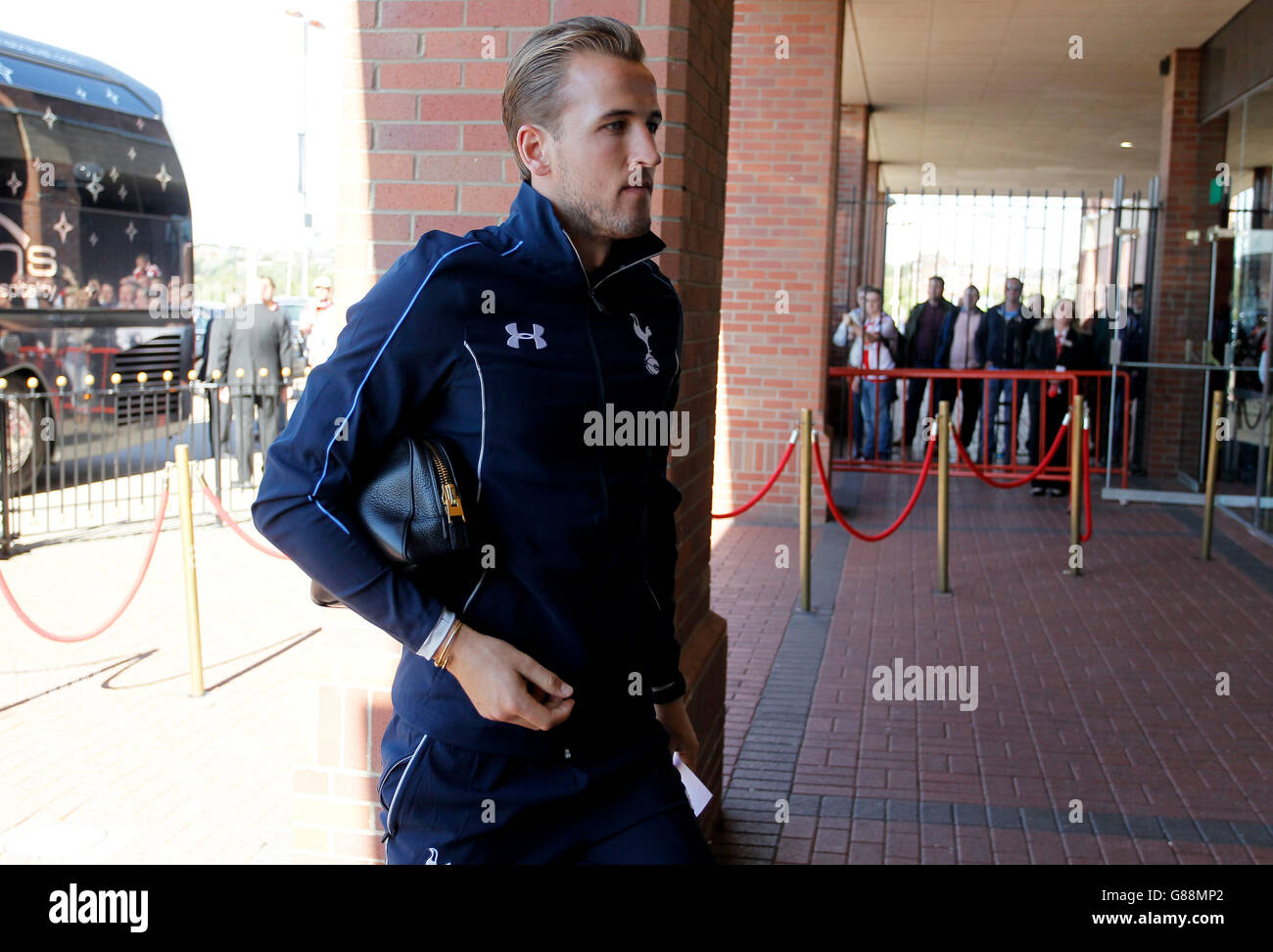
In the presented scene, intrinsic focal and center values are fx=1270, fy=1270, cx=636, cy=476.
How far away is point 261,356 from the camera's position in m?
12.6

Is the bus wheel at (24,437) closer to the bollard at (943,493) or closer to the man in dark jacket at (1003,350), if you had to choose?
the bollard at (943,493)

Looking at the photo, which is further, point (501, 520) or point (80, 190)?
point (80, 190)

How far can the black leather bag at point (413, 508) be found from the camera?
75.7 inches

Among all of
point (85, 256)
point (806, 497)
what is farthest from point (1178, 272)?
point (85, 256)

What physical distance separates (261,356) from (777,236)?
204 inches

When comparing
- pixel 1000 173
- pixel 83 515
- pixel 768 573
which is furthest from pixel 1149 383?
pixel 1000 173

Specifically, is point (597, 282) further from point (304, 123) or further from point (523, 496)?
point (304, 123)

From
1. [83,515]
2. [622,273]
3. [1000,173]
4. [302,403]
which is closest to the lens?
[302,403]

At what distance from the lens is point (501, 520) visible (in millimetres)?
2021

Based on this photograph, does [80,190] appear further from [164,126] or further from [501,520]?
[501,520]

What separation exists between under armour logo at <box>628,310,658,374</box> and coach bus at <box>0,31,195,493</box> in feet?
30.1

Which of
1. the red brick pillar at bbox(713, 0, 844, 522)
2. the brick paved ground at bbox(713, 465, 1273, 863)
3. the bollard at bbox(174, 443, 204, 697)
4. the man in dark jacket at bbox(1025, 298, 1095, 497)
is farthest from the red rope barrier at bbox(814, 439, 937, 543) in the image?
the man in dark jacket at bbox(1025, 298, 1095, 497)

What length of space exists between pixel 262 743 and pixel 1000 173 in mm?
27347

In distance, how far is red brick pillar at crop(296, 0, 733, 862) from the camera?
3.37 m
